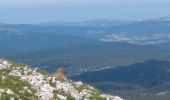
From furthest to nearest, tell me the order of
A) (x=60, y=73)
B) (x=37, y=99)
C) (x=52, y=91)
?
(x=60, y=73), (x=52, y=91), (x=37, y=99)

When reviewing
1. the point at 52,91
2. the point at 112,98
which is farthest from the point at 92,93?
the point at 52,91

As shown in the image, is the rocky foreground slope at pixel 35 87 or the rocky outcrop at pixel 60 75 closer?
the rocky foreground slope at pixel 35 87

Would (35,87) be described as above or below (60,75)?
below

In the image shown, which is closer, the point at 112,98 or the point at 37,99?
the point at 37,99

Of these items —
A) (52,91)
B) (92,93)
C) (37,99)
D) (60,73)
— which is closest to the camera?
(37,99)

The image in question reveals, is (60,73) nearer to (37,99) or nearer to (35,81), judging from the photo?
(35,81)

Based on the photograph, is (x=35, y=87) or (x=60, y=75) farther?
(x=60, y=75)

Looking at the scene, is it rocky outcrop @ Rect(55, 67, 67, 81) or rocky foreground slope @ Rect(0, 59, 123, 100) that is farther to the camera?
rocky outcrop @ Rect(55, 67, 67, 81)

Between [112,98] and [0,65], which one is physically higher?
[0,65]
